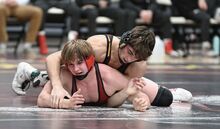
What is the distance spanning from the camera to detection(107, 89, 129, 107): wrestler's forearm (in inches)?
171

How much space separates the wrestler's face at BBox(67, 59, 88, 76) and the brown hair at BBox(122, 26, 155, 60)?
1.05 feet

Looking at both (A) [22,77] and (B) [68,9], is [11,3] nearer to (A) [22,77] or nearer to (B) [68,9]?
(B) [68,9]

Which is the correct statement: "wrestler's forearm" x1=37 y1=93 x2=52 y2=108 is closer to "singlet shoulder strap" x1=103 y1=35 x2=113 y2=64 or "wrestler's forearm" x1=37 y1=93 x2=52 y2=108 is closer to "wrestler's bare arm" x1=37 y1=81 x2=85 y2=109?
"wrestler's bare arm" x1=37 y1=81 x2=85 y2=109

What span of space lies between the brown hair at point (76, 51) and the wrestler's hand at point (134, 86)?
37 cm

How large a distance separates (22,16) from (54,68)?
582cm

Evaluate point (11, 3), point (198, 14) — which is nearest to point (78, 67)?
point (11, 3)

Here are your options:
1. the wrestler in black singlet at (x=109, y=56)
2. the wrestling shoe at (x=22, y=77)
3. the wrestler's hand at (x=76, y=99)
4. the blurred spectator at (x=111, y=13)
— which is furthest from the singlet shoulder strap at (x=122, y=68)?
the blurred spectator at (x=111, y=13)

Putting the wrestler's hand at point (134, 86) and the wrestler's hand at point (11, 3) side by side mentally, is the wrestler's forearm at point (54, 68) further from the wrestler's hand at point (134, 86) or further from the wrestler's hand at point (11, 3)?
the wrestler's hand at point (11, 3)

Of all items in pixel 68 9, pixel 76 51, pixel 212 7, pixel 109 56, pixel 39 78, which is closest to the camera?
pixel 76 51

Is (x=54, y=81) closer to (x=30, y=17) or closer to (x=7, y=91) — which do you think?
(x=7, y=91)

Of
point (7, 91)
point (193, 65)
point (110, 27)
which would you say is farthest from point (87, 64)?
point (110, 27)

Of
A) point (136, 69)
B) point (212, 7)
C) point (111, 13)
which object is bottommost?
point (136, 69)

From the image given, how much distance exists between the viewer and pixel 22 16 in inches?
392

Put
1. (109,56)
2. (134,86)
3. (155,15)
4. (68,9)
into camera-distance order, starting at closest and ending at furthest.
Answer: (134,86) < (109,56) < (68,9) < (155,15)
